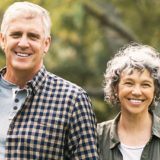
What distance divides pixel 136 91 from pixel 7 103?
92cm

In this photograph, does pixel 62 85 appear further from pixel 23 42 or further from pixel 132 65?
pixel 132 65

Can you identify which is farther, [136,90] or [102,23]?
[102,23]

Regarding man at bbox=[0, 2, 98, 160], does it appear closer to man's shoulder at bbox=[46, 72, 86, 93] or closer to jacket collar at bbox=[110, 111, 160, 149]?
man's shoulder at bbox=[46, 72, 86, 93]

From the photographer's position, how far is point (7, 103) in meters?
3.06

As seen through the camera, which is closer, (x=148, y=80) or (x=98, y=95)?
(x=148, y=80)

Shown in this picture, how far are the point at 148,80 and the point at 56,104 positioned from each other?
29.3 inches

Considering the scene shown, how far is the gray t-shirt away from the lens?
116 inches

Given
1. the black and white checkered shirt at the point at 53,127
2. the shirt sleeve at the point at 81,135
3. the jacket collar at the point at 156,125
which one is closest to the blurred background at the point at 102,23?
the jacket collar at the point at 156,125

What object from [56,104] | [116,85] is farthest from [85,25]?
[56,104]

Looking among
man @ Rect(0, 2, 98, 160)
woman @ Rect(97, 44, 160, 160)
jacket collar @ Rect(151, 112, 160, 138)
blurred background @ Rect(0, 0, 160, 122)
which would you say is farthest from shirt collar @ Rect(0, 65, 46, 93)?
blurred background @ Rect(0, 0, 160, 122)

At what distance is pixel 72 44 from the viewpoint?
1119cm

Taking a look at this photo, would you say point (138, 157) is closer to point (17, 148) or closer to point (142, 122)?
point (142, 122)

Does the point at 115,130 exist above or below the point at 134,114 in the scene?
below

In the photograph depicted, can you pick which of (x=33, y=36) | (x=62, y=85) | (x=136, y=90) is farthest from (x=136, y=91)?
(x=33, y=36)
